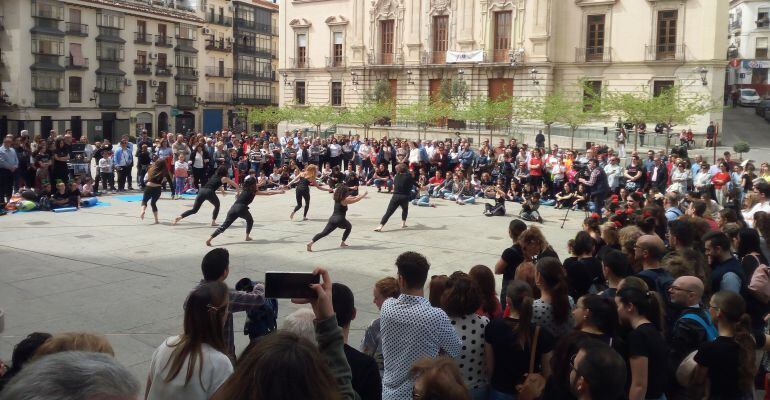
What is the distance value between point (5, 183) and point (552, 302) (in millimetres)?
16321

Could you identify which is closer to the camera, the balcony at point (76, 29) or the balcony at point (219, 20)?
the balcony at point (76, 29)

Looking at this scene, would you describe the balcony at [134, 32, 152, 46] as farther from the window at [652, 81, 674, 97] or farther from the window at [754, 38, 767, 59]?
the window at [754, 38, 767, 59]

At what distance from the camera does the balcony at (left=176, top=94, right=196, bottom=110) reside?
61188 millimetres

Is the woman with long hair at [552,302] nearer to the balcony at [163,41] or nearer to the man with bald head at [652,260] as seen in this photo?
the man with bald head at [652,260]

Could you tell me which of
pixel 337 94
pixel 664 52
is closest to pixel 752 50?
pixel 664 52

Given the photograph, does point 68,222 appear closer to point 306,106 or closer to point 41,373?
point 41,373

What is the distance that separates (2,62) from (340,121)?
924 inches

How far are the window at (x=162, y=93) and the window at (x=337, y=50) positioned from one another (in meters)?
16.6

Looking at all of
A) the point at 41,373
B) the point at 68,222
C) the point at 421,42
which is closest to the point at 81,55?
the point at 421,42

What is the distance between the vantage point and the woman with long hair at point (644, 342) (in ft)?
14.2

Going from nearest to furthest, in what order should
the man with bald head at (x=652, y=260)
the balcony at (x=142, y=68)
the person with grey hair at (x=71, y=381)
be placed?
the person with grey hair at (x=71, y=381), the man with bald head at (x=652, y=260), the balcony at (x=142, y=68)

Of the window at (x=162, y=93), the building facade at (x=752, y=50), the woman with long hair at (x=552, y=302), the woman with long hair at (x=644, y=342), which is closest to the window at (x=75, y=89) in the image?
the window at (x=162, y=93)

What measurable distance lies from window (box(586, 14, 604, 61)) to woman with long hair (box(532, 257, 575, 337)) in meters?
38.9

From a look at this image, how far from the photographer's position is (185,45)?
6056 centimetres
